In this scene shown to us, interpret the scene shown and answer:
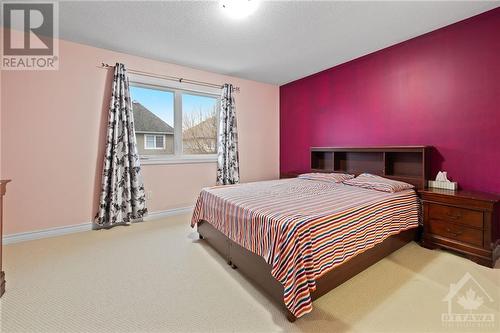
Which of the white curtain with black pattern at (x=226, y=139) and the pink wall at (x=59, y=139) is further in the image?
the white curtain with black pattern at (x=226, y=139)

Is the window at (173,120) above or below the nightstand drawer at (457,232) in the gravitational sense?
above

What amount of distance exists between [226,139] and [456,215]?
10.9 feet

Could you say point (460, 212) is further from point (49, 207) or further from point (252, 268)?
point (49, 207)

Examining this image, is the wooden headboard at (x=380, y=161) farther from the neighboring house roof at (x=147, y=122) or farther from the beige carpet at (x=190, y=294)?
the neighboring house roof at (x=147, y=122)

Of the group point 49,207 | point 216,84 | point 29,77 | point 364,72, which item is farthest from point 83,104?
point 364,72

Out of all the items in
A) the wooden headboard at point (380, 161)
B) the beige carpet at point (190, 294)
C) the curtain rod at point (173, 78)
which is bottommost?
the beige carpet at point (190, 294)

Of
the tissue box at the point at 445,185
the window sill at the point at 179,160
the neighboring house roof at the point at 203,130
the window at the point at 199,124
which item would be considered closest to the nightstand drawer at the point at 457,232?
the tissue box at the point at 445,185

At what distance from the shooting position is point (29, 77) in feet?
9.07

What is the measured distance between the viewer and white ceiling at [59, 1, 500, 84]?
230 centimetres

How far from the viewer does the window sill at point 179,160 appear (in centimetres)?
362

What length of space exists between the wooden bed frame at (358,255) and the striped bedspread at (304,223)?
120 millimetres

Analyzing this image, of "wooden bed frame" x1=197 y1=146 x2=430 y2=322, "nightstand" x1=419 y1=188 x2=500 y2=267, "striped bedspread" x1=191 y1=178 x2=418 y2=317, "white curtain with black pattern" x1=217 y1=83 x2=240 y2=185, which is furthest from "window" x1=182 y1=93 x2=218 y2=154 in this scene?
"nightstand" x1=419 y1=188 x2=500 y2=267

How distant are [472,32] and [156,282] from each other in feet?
13.5

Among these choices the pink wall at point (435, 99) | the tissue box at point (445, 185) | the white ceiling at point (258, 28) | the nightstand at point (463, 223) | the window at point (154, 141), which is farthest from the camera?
the window at point (154, 141)
